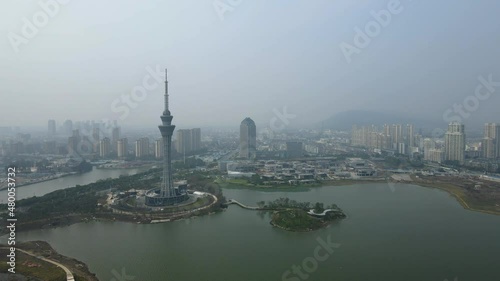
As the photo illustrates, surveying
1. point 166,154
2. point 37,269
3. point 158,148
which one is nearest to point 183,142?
point 158,148

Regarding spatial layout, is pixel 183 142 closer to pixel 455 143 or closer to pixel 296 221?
pixel 455 143

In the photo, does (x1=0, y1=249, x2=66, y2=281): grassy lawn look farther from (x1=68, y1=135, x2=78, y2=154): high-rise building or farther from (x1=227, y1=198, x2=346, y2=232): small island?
(x1=68, y1=135, x2=78, y2=154): high-rise building

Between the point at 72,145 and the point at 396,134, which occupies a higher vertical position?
the point at 396,134

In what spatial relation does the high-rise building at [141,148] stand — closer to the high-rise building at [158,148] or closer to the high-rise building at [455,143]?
the high-rise building at [158,148]

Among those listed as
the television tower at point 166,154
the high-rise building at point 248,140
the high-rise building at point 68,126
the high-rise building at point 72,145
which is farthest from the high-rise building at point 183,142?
the high-rise building at point 68,126

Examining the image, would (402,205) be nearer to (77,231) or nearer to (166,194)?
(166,194)

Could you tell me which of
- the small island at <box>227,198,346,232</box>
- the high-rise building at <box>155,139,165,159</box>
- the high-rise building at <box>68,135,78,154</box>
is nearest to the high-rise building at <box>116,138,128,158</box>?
the high-rise building at <box>155,139,165,159</box>
